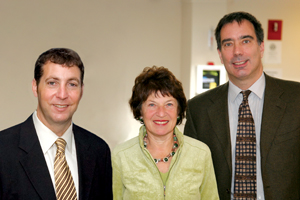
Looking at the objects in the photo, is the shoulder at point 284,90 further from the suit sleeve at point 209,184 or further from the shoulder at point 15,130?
the shoulder at point 15,130

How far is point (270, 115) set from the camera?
2.13 meters

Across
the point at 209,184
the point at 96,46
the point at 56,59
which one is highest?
the point at 96,46

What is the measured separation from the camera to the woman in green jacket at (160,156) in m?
1.93

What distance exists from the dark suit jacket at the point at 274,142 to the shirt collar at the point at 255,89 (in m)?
0.03

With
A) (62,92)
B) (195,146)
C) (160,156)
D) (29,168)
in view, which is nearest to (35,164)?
(29,168)

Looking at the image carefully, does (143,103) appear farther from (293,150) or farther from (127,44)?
(127,44)

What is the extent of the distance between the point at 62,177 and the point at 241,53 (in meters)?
1.36

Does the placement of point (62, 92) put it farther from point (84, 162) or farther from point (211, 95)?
point (211, 95)

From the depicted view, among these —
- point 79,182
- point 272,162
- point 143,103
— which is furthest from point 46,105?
point 272,162

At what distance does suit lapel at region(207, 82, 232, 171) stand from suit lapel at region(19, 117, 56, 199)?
115cm

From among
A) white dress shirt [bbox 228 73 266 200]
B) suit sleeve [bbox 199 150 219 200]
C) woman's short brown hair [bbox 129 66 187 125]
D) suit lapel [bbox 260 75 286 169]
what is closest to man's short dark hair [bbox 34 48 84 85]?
woman's short brown hair [bbox 129 66 187 125]

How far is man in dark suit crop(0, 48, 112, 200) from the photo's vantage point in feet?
5.23

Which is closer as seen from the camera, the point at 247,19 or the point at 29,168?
the point at 29,168

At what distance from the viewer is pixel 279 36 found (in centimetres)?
473
